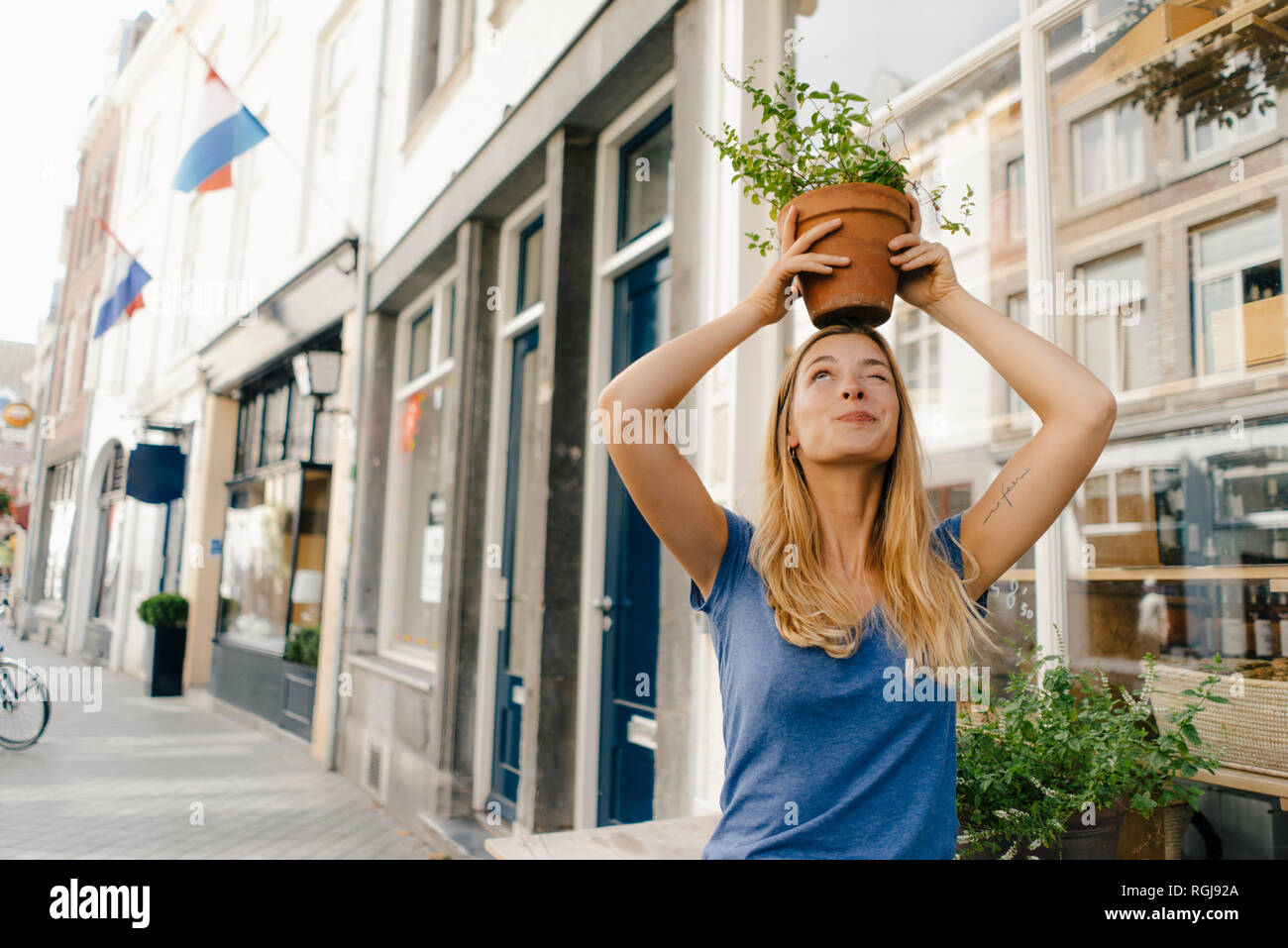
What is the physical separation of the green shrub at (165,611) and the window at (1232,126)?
511 inches

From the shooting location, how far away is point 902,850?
1316 mm

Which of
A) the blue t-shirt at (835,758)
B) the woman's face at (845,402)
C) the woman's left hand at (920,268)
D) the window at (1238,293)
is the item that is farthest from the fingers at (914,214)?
the window at (1238,293)

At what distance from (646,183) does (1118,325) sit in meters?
3.18

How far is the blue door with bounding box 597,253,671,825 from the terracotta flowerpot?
291 cm

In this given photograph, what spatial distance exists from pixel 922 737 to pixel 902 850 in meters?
0.17

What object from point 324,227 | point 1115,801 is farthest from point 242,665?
point 1115,801

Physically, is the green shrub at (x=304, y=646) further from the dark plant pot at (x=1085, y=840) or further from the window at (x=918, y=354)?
the dark plant pot at (x=1085, y=840)

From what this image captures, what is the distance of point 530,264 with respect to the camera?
257 inches

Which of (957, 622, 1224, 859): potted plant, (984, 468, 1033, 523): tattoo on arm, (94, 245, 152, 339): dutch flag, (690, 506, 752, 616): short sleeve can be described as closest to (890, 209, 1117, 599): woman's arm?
(984, 468, 1033, 523): tattoo on arm

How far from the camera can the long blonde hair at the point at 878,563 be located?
55.6 inches

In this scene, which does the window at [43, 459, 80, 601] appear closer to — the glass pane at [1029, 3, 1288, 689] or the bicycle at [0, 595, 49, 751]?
the bicycle at [0, 595, 49, 751]
